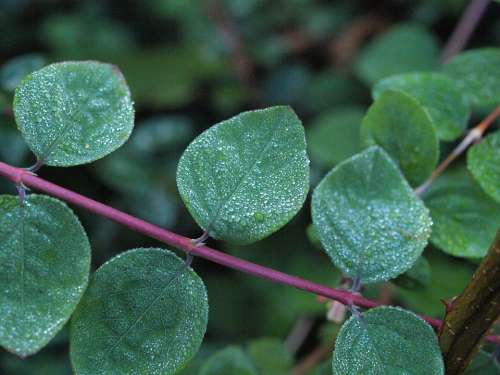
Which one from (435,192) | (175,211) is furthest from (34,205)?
(175,211)

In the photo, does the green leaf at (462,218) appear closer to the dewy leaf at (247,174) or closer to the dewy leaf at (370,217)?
the dewy leaf at (370,217)

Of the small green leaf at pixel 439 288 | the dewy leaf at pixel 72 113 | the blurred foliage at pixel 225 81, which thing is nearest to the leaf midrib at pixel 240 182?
the dewy leaf at pixel 72 113

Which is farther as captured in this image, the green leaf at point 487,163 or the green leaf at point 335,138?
the green leaf at point 335,138

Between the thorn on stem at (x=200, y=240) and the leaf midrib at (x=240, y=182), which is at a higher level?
the leaf midrib at (x=240, y=182)

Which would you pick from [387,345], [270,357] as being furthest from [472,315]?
[270,357]

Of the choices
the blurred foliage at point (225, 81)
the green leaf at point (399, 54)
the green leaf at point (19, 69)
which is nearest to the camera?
the green leaf at point (19, 69)

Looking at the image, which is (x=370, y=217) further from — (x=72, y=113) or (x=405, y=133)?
(x=72, y=113)
